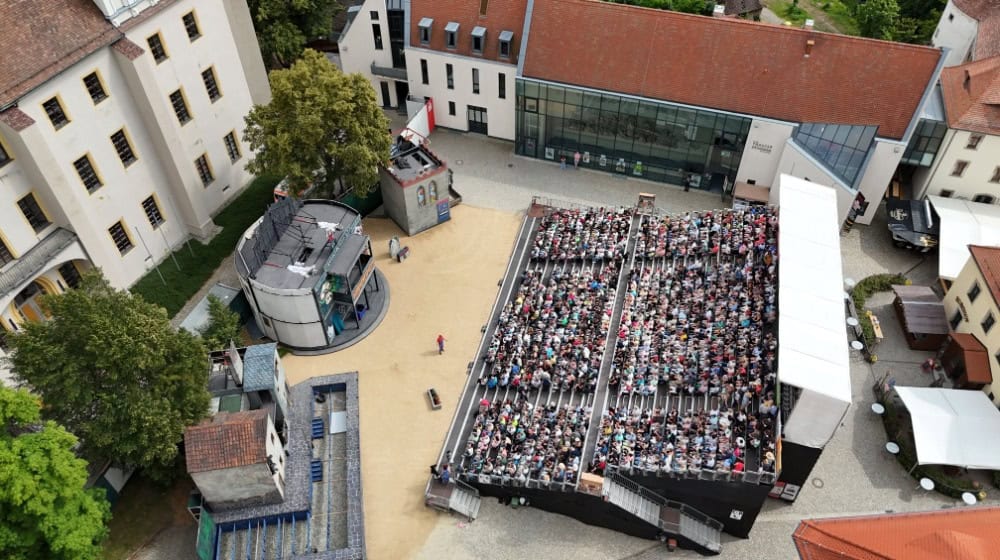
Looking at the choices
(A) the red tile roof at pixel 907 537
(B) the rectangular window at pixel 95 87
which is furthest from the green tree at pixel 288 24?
(A) the red tile roof at pixel 907 537

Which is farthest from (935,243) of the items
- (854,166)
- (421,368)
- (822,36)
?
(421,368)

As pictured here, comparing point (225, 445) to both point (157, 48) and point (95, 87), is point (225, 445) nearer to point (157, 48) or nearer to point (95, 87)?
point (95, 87)

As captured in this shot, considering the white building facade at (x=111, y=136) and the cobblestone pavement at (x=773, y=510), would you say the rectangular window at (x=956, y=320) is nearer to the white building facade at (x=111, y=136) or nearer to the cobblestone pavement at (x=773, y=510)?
the cobblestone pavement at (x=773, y=510)

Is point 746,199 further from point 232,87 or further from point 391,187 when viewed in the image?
point 232,87

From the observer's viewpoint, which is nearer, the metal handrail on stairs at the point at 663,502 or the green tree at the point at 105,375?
the green tree at the point at 105,375

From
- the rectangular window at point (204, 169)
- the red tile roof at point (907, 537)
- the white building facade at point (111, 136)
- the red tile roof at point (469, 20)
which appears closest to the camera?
the red tile roof at point (907, 537)

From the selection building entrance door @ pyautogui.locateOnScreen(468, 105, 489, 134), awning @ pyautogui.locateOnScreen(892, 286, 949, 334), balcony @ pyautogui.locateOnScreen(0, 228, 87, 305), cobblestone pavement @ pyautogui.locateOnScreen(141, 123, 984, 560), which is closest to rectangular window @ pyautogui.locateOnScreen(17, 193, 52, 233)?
balcony @ pyautogui.locateOnScreen(0, 228, 87, 305)

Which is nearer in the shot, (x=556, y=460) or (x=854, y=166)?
(x=556, y=460)
